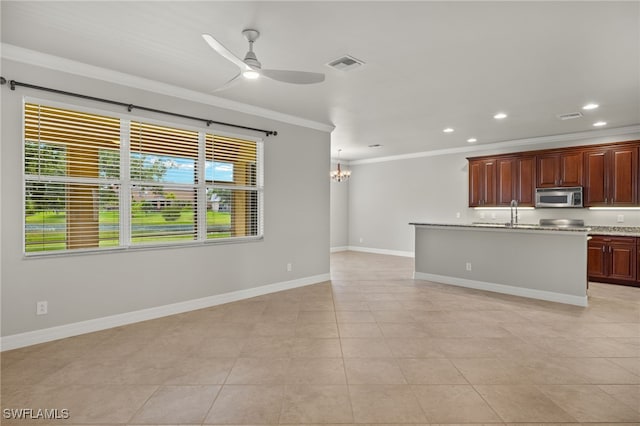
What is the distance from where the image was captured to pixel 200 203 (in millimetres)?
4395

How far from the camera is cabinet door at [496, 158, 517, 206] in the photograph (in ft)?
23.1

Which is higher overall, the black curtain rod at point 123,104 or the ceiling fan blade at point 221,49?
the black curtain rod at point 123,104

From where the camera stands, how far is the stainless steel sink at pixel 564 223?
21.2 feet

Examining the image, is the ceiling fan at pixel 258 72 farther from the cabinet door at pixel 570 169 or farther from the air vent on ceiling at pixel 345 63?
the cabinet door at pixel 570 169

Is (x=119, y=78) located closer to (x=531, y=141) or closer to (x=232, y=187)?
(x=232, y=187)

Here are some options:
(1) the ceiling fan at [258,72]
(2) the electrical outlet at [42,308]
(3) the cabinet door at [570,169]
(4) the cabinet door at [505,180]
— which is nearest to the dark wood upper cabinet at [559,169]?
(3) the cabinet door at [570,169]

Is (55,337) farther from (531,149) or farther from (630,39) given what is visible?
(531,149)

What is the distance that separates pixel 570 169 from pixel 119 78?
24.2ft

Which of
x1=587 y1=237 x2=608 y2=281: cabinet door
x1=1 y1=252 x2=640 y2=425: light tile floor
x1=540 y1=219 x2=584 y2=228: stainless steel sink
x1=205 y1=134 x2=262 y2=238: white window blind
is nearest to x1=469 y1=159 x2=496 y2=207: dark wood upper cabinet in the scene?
x1=540 y1=219 x2=584 y2=228: stainless steel sink

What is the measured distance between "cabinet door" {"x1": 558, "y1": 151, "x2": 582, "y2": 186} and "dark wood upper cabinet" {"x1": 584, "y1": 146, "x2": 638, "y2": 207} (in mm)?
102

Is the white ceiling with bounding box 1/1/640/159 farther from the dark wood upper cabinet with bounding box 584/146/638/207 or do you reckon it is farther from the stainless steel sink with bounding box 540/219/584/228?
the stainless steel sink with bounding box 540/219/584/228

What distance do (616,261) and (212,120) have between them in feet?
22.2

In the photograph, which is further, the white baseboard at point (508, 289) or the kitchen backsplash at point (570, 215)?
the kitchen backsplash at point (570, 215)

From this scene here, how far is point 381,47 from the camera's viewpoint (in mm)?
3025
